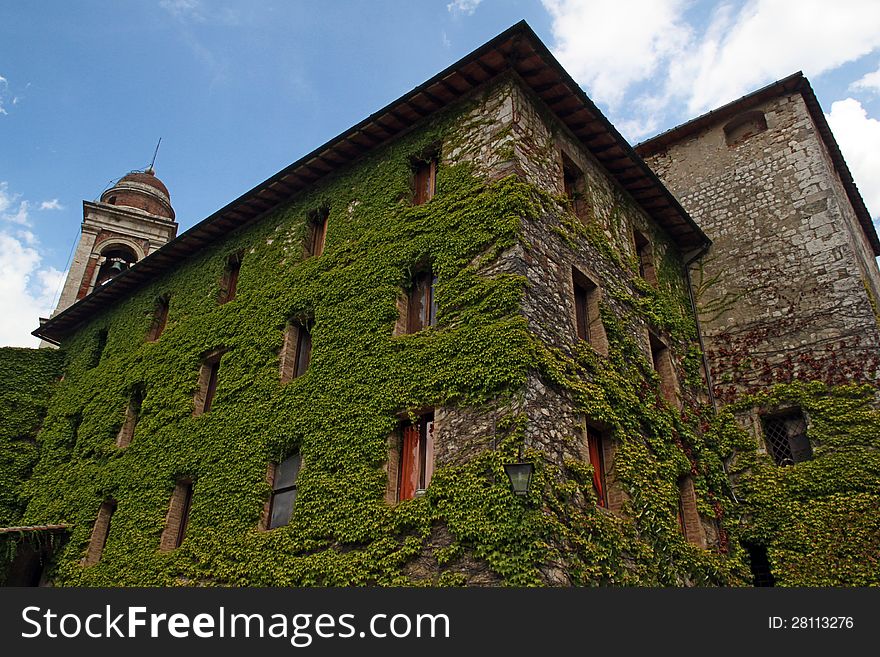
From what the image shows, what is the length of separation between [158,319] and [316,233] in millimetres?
6314

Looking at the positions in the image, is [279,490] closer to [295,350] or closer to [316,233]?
[295,350]

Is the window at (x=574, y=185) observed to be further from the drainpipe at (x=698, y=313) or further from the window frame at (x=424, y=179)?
the drainpipe at (x=698, y=313)

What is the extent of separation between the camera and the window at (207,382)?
1551 cm

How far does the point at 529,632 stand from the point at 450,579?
1.68 m

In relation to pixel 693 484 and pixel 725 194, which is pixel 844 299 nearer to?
pixel 725 194

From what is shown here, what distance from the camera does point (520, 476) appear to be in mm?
8586

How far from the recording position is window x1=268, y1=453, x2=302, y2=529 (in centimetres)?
1205

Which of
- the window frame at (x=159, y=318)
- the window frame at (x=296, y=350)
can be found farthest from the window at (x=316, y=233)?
the window frame at (x=159, y=318)

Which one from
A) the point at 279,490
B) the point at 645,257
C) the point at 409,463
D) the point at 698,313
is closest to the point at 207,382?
the point at 279,490

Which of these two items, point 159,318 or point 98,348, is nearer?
point 159,318

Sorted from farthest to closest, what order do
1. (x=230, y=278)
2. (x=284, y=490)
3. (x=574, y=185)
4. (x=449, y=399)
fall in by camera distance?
(x=230, y=278) → (x=574, y=185) → (x=284, y=490) → (x=449, y=399)

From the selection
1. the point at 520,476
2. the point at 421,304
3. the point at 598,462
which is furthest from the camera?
the point at 421,304

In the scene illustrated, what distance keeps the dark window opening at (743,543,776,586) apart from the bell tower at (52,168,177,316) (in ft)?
83.5

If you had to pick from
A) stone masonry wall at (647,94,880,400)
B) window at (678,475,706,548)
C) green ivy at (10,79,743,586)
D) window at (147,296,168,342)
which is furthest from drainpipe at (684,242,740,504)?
window at (147,296,168,342)
